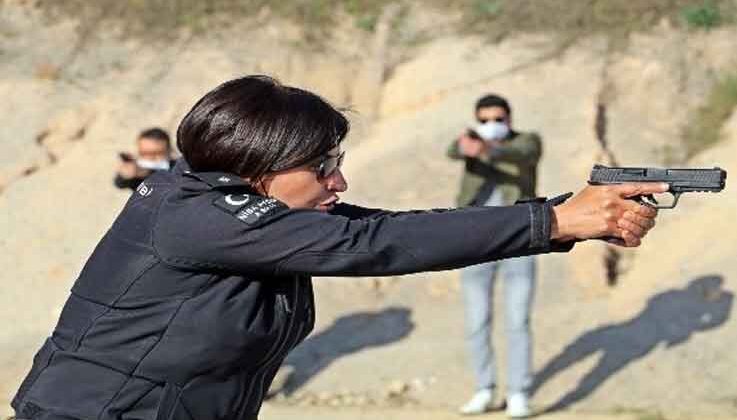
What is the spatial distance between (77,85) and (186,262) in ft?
35.8

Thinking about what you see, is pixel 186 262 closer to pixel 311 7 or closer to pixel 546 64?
pixel 546 64

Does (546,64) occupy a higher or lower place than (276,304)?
higher

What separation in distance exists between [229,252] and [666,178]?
0.94 m

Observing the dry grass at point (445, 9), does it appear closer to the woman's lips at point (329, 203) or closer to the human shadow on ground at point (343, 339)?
the human shadow on ground at point (343, 339)

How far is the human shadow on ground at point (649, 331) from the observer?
9.55 m

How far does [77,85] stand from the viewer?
13.8 m

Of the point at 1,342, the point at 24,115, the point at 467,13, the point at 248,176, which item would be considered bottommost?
the point at 1,342

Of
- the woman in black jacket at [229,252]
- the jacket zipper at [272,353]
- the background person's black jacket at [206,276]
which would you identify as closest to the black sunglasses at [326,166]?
the woman in black jacket at [229,252]

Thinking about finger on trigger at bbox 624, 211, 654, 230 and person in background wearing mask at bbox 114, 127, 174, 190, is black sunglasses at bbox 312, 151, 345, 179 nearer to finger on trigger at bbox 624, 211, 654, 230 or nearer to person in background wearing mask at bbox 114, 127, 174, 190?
finger on trigger at bbox 624, 211, 654, 230

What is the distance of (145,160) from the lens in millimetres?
8773

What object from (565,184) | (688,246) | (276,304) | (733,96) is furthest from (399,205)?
(276,304)

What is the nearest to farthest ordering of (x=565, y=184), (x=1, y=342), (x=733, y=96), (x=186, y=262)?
1. (x=186, y=262)
2. (x=1, y=342)
3. (x=565, y=184)
4. (x=733, y=96)

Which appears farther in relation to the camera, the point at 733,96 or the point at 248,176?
the point at 733,96

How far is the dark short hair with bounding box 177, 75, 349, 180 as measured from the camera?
3271 millimetres
